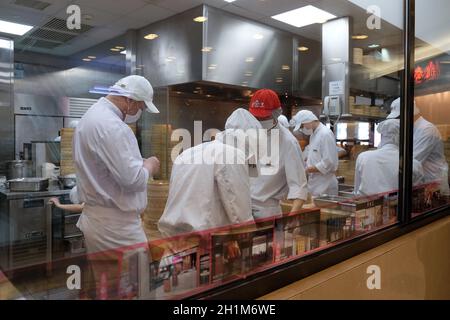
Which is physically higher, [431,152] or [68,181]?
[431,152]

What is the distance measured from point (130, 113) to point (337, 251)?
46.6 inches

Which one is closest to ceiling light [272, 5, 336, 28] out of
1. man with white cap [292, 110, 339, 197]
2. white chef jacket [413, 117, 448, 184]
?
man with white cap [292, 110, 339, 197]

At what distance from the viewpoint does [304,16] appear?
3.57 m

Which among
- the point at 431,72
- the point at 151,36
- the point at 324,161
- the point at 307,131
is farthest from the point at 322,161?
the point at 151,36

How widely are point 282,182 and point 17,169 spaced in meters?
2.21

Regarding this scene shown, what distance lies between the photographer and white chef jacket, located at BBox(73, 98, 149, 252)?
5.46 ft

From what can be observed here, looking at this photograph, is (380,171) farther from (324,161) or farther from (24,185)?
(24,185)

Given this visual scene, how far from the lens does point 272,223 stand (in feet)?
4.67

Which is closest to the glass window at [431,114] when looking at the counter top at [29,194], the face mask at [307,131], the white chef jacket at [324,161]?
the white chef jacket at [324,161]

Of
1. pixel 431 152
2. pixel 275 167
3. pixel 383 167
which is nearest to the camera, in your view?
pixel 275 167
